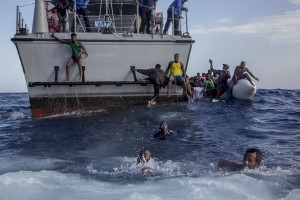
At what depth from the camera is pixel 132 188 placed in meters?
6.00

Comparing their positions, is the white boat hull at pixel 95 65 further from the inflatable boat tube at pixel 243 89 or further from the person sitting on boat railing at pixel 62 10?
the inflatable boat tube at pixel 243 89

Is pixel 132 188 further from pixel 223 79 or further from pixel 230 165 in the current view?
pixel 223 79

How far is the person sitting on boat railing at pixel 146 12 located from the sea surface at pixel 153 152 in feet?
8.97

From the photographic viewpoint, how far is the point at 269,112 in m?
14.2

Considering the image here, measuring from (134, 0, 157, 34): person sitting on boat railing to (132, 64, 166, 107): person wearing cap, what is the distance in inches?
57.7

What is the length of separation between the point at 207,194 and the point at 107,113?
7.60m

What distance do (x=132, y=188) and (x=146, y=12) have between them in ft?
29.1

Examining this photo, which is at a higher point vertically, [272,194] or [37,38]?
[37,38]

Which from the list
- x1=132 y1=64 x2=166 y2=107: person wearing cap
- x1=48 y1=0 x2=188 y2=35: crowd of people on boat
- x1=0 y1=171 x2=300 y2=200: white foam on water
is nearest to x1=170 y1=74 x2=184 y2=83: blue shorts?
x1=132 y1=64 x2=166 y2=107: person wearing cap

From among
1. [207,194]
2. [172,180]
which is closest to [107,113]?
[172,180]

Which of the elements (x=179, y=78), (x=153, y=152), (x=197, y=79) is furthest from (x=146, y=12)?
(x=153, y=152)

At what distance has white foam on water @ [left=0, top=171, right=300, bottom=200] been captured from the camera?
5.58m

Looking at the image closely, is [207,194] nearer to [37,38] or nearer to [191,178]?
[191,178]

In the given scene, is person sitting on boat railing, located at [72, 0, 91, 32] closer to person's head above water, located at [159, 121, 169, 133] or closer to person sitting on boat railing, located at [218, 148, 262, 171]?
person's head above water, located at [159, 121, 169, 133]
